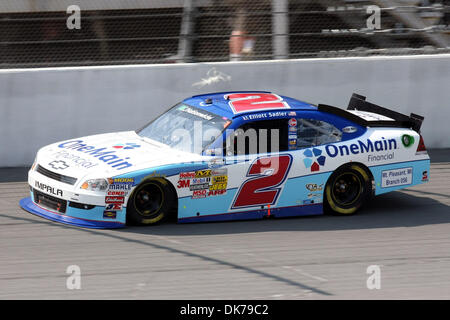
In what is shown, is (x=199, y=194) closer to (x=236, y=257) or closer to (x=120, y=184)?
(x=120, y=184)

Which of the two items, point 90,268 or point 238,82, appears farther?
point 238,82

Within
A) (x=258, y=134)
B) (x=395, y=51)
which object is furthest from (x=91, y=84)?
→ (x=395, y=51)

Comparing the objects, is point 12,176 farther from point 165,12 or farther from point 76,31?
point 165,12

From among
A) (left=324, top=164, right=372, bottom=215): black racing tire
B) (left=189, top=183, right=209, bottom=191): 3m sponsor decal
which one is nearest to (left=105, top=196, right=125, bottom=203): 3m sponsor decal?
(left=189, top=183, right=209, bottom=191): 3m sponsor decal

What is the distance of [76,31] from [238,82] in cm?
248

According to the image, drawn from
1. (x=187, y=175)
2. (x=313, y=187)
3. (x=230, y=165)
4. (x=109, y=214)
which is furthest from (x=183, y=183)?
(x=313, y=187)

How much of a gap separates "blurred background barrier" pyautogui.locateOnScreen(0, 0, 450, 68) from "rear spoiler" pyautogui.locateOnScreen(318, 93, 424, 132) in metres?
2.15

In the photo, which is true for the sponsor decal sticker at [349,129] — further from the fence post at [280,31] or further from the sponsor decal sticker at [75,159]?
the fence post at [280,31]

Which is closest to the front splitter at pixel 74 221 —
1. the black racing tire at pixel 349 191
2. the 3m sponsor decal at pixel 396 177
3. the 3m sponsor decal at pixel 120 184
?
the 3m sponsor decal at pixel 120 184

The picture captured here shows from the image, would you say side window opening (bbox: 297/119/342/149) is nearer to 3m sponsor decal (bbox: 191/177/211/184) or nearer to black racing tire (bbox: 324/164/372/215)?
black racing tire (bbox: 324/164/372/215)

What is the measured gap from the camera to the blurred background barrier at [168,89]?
11094 mm

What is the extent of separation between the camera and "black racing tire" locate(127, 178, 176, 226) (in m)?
8.08
